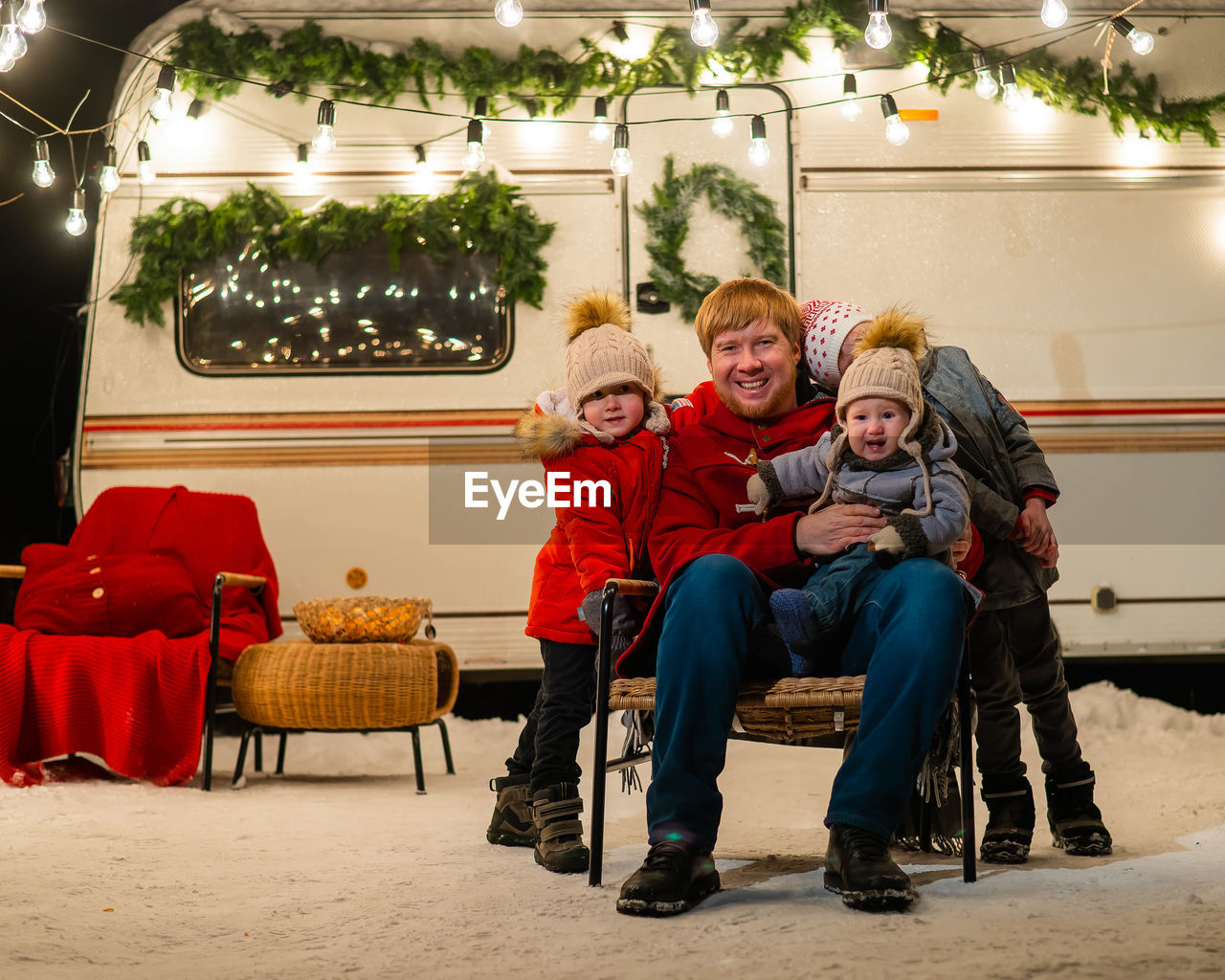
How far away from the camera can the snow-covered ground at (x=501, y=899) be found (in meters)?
1.70

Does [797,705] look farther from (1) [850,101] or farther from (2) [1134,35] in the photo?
(2) [1134,35]

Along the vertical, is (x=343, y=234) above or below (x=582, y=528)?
above

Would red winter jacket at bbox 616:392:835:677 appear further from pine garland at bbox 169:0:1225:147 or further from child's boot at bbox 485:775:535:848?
pine garland at bbox 169:0:1225:147

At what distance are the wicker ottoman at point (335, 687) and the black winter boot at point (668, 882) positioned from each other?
2.09m

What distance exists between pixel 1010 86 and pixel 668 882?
3.92 metres

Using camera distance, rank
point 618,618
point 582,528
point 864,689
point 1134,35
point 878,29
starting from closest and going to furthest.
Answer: point 864,689 < point 618,618 < point 582,528 < point 878,29 < point 1134,35

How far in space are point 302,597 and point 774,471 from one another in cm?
298

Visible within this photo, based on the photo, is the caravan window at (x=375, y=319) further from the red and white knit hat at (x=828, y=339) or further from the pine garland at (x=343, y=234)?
the red and white knit hat at (x=828, y=339)

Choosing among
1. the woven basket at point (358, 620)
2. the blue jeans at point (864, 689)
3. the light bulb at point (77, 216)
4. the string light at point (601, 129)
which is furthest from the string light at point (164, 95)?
the blue jeans at point (864, 689)

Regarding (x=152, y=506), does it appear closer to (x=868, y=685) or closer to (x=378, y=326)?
(x=378, y=326)

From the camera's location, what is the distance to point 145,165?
191 inches

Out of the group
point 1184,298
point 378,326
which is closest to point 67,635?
point 378,326

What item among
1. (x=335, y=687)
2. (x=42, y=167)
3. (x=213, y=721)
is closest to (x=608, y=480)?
(x=335, y=687)

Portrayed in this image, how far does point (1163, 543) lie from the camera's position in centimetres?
479
